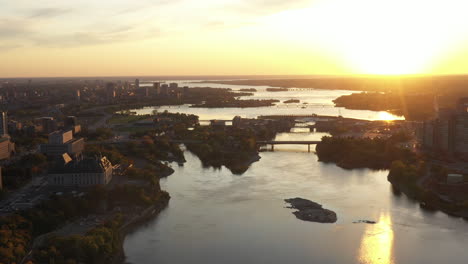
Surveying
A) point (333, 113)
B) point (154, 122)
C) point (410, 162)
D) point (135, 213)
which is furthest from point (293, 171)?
point (333, 113)

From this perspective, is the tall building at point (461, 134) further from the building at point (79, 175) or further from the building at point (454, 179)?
the building at point (79, 175)

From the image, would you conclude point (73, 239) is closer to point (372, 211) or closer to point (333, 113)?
point (372, 211)

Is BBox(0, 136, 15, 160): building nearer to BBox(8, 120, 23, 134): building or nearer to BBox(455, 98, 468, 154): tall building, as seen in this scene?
BBox(8, 120, 23, 134): building

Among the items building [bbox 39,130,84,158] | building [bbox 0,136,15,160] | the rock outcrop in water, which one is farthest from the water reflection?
building [bbox 0,136,15,160]

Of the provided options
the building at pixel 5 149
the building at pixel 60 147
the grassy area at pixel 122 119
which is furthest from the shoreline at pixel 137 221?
the grassy area at pixel 122 119

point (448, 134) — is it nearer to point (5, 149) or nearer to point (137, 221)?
point (137, 221)

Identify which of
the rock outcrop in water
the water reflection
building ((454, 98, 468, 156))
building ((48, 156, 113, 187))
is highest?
building ((454, 98, 468, 156))
